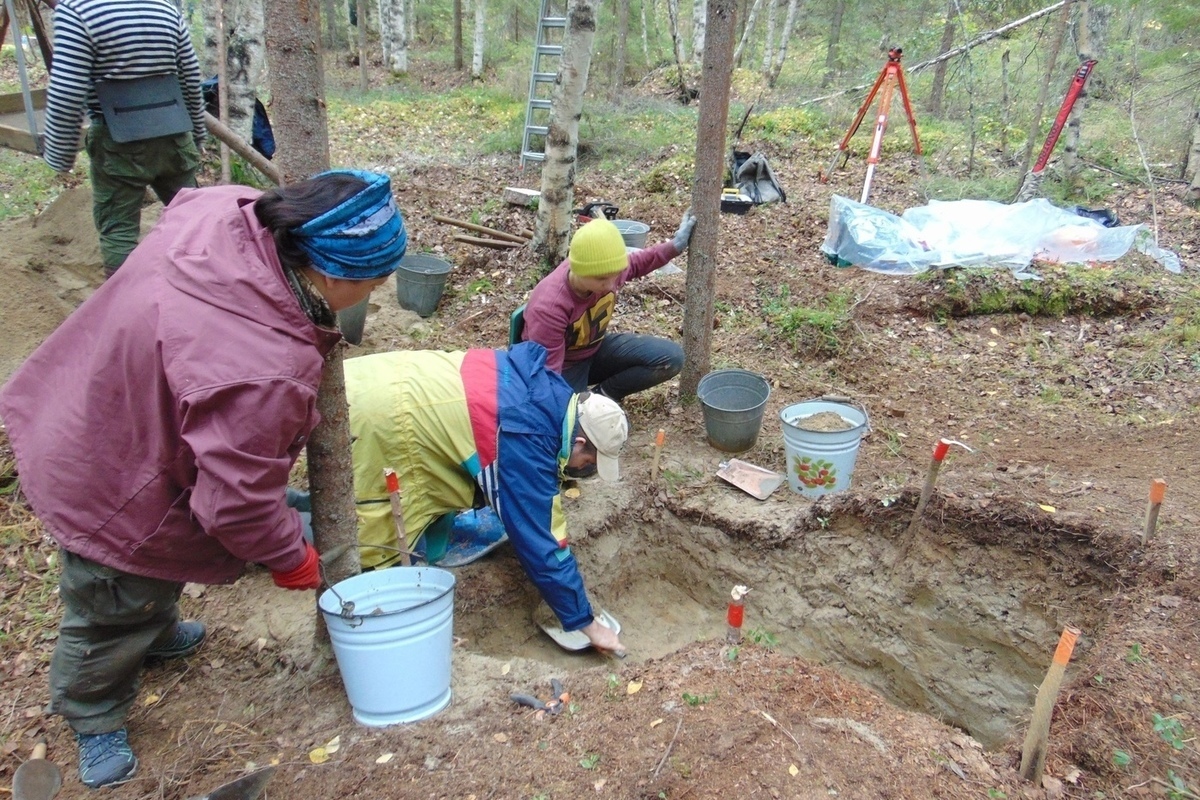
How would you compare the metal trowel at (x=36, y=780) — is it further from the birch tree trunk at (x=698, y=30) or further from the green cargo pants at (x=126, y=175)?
the birch tree trunk at (x=698, y=30)

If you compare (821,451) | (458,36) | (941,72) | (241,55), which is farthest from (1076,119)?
(458,36)

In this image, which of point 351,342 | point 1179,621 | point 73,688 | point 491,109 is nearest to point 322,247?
point 73,688

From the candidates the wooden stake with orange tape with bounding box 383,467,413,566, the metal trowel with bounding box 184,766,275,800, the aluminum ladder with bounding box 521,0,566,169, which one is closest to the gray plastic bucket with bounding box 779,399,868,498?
the wooden stake with orange tape with bounding box 383,467,413,566

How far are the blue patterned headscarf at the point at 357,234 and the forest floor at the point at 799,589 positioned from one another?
1490 mm

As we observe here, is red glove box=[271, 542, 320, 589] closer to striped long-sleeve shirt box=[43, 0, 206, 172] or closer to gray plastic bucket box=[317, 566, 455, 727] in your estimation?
gray plastic bucket box=[317, 566, 455, 727]

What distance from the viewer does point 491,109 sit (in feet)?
46.6

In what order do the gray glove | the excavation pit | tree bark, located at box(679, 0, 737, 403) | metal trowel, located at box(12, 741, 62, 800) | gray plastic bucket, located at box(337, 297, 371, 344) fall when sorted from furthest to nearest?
gray plastic bucket, located at box(337, 297, 371, 344) → the gray glove → tree bark, located at box(679, 0, 737, 403) → the excavation pit → metal trowel, located at box(12, 741, 62, 800)

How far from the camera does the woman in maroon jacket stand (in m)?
1.70

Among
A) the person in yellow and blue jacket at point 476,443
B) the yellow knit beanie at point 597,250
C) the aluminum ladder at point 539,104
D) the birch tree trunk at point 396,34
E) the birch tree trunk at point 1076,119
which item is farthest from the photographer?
the birch tree trunk at point 396,34

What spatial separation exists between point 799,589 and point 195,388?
3.29 metres

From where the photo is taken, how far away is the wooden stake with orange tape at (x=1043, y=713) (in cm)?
214

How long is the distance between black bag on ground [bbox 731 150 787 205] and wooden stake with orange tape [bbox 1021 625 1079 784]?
6855 mm

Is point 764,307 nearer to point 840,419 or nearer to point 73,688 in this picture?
point 840,419

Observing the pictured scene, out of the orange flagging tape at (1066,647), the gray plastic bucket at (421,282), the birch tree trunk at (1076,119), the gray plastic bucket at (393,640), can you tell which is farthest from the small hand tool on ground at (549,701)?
the birch tree trunk at (1076,119)
